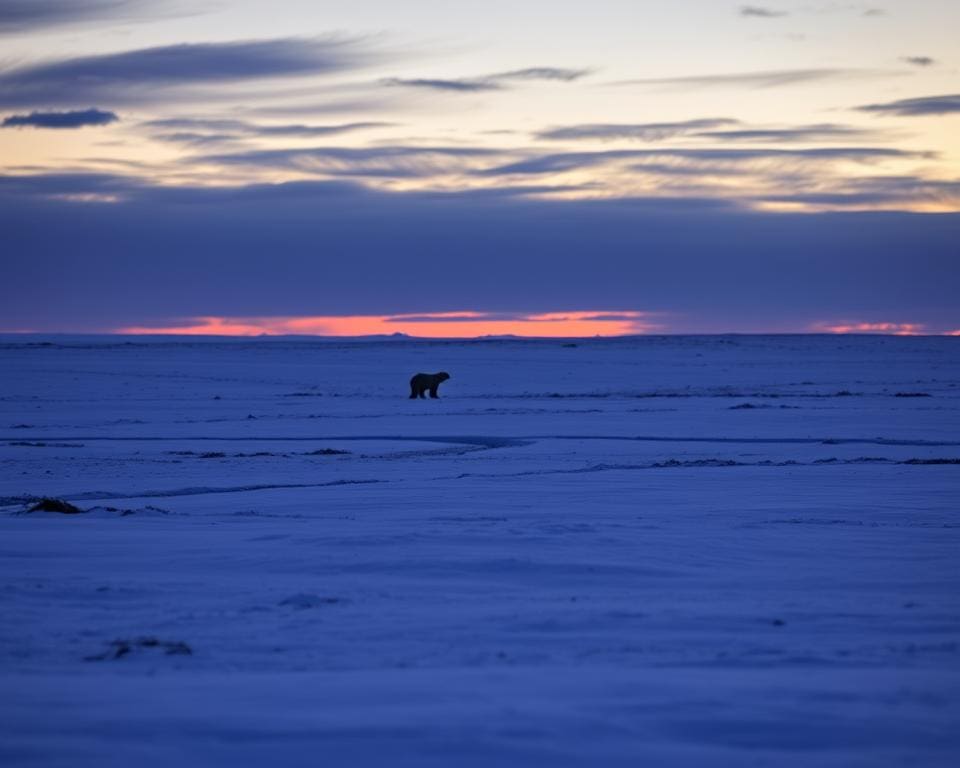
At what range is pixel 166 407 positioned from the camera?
28.1 meters

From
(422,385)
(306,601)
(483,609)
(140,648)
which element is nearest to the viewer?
(140,648)

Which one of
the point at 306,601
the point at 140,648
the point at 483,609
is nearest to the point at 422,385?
the point at 306,601

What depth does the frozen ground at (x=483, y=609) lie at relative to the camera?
4461 mm

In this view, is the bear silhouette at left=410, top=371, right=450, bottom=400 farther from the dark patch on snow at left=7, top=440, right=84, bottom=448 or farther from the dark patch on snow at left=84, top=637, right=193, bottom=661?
the dark patch on snow at left=84, top=637, right=193, bottom=661

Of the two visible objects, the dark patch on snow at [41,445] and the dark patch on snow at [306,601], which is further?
the dark patch on snow at [41,445]

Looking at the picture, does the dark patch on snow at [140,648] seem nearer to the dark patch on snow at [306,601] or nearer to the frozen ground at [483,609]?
the frozen ground at [483,609]

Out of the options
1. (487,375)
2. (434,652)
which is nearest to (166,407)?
(487,375)

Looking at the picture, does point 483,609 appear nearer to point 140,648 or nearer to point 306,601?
point 306,601

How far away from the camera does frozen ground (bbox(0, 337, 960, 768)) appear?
4.46 metres

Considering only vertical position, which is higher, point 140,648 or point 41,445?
point 140,648

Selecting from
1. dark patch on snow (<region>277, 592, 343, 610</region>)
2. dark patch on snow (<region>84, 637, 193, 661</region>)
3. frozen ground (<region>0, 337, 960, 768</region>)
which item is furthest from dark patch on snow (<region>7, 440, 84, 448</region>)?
dark patch on snow (<region>84, 637, 193, 661</region>)

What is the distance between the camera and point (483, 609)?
666 cm

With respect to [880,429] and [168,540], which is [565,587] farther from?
[880,429]

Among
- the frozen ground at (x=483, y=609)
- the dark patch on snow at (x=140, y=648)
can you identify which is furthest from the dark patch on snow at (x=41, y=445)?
the dark patch on snow at (x=140, y=648)
